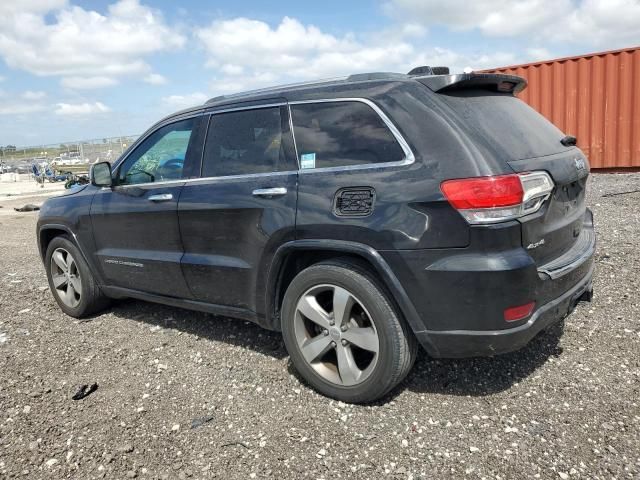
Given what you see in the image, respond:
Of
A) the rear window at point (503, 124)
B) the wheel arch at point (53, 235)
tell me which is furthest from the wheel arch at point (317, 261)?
the wheel arch at point (53, 235)

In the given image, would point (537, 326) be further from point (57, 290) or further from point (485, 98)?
point (57, 290)

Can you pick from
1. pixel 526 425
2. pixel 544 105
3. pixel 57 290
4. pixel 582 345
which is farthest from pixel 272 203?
pixel 544 105

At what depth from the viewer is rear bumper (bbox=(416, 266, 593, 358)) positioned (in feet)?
8.54

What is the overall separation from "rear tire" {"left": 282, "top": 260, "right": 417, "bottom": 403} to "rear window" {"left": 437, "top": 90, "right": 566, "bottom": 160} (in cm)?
96

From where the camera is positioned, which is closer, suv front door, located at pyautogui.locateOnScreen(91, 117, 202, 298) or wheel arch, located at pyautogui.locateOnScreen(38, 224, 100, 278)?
suv front door, located at pyautogui.locateOnScreen(91, 117, 202, 298)

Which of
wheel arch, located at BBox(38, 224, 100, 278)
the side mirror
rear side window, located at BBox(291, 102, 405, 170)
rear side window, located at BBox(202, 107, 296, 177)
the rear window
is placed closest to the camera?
the rear window

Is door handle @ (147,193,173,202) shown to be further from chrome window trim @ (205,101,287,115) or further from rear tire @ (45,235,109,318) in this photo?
rear tire @ (45,235,109,318)

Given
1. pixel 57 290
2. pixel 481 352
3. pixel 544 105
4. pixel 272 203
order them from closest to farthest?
pixel 481 352, pixel 272 203, pixel 57 290, pixel 544 105

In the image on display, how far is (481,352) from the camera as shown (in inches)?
105

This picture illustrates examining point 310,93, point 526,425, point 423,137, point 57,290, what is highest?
point 310,93

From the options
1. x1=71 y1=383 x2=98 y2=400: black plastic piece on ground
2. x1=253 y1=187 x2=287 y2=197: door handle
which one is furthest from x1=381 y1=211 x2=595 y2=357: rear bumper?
x1=71 y1=383 x2=98 y2=400: black plastic piece on ground

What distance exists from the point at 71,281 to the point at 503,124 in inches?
156

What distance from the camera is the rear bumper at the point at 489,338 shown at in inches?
102

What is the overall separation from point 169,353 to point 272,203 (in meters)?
1.58
